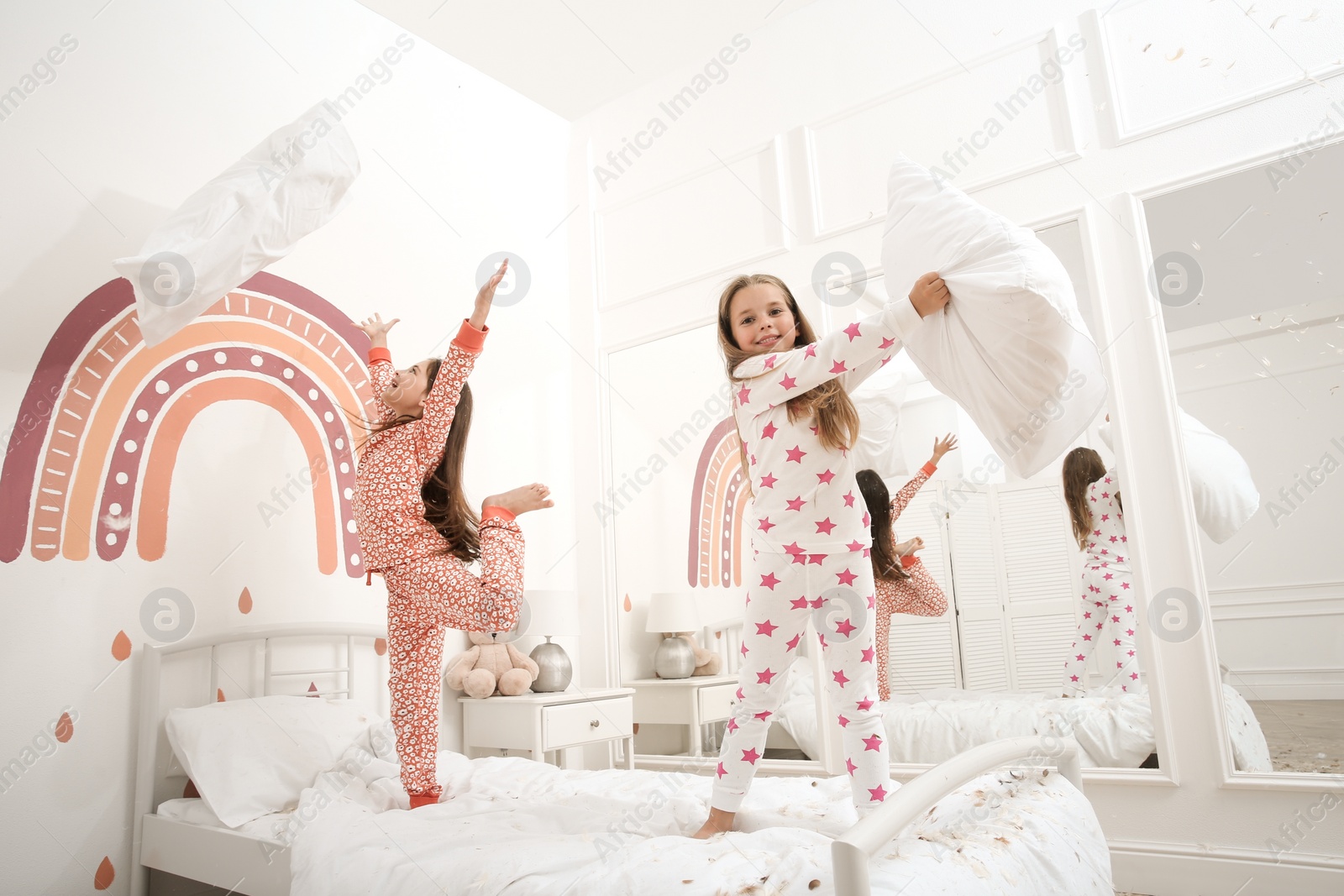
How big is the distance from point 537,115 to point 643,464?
1913mm

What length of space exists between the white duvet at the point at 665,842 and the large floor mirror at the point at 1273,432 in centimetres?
124

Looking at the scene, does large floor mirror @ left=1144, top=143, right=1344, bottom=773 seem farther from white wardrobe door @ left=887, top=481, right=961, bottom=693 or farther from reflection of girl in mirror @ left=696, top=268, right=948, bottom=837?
reflection of girl in mirror @ left=696, top=268, right=948, bottom=837

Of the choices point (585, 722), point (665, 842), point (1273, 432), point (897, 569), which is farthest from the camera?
point (585, 722)

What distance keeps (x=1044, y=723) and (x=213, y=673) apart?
8.41 ft

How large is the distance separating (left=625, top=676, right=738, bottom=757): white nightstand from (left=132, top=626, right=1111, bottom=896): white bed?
1.13 m

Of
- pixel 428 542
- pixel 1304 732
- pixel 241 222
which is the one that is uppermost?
pixel 241 222

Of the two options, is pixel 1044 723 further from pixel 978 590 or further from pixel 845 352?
pixel 845 352

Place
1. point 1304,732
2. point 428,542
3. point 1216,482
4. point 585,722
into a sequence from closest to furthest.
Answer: point 428,542 → point 1304,732 → point 1216,482 → point 585,722

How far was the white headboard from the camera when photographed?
7.72 ft

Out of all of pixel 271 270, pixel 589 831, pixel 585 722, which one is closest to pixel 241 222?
pixel 271 270

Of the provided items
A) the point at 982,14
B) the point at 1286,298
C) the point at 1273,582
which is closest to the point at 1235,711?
the point at 1273,582

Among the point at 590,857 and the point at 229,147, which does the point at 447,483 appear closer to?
the point at 590,857

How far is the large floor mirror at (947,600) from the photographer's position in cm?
270

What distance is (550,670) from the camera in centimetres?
330
